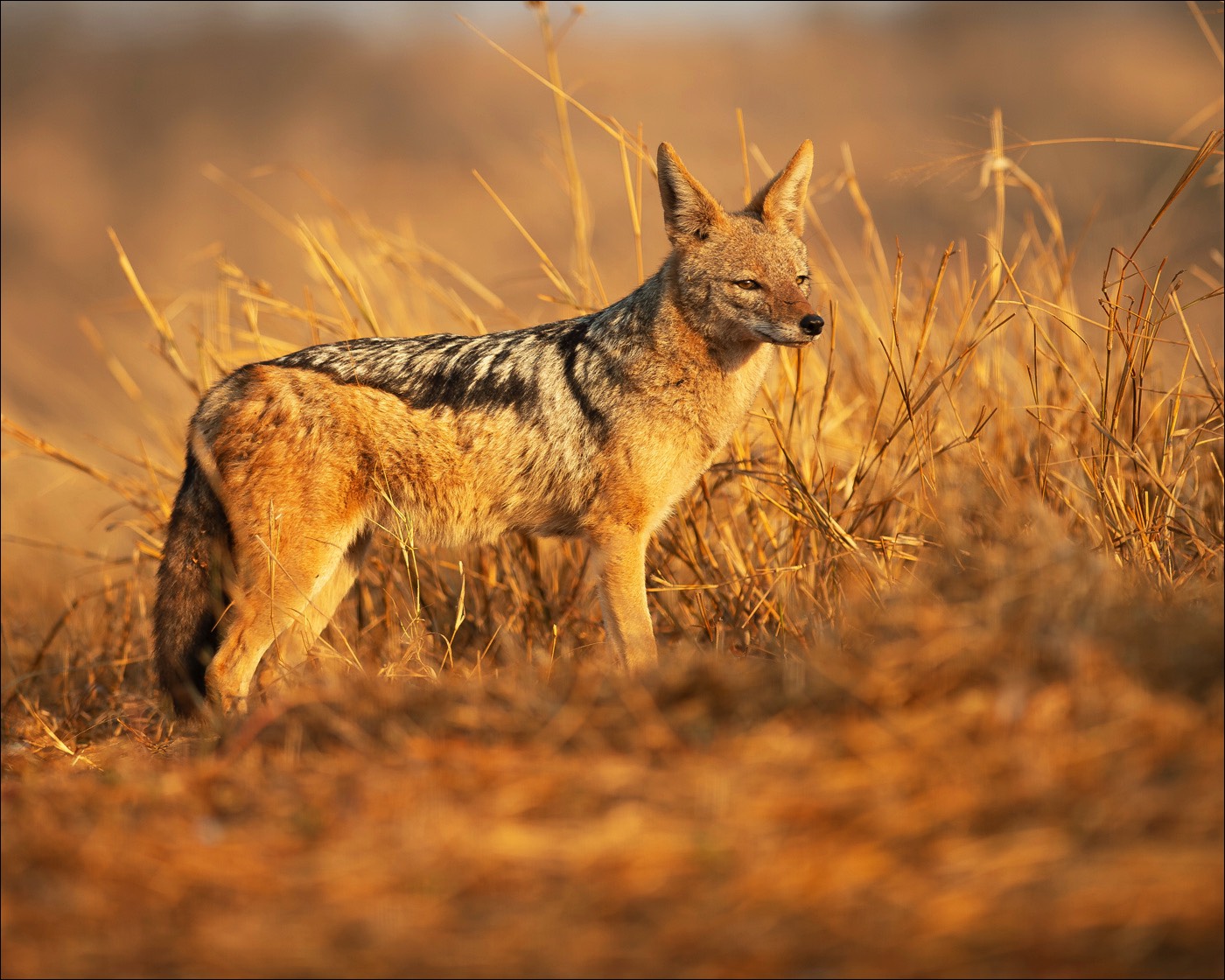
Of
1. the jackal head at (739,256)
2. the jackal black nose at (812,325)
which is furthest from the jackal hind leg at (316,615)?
the jackal black nose at (812,325)

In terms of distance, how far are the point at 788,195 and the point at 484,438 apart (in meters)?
1.70

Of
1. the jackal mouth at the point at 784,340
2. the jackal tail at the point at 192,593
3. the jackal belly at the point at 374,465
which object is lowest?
the jackal tail at the point at 192,593

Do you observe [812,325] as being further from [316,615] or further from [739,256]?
[316,615]

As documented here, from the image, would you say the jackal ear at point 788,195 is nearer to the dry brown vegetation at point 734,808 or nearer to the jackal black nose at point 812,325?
the jackal black nose at point 812,325

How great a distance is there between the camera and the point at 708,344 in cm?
463

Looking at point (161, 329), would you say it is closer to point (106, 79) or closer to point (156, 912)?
point (156, 912)

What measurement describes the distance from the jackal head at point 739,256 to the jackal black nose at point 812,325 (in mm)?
59

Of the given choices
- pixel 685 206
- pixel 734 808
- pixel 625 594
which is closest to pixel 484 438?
pixel 625 594

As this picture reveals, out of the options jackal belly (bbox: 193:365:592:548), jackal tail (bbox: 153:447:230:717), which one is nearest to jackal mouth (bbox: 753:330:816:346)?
jackal belly (bbox: 193:365:592:548)

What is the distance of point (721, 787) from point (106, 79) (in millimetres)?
29763

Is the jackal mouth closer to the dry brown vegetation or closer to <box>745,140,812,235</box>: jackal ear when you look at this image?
<box>745,140,812,235</box>: jackal ear

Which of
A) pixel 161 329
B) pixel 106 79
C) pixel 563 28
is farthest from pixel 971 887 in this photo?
pixel 106 79

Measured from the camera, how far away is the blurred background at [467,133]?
16109 mm

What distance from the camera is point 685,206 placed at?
15.4ft
